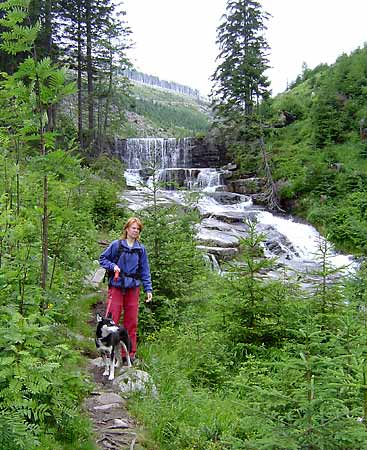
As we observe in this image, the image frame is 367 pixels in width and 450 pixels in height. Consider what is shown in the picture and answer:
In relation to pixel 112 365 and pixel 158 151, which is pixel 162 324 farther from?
pixel 158 151

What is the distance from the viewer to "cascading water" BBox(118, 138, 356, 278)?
15.2 meters

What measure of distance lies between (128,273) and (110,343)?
39.1 inches

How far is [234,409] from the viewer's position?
15.7ft

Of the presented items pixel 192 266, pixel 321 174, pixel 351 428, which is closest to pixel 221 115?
pixel 321 174

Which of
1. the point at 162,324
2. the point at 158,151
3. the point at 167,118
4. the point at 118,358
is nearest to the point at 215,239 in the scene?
the point at 162,324

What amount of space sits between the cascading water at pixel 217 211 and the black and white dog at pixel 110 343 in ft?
9.01

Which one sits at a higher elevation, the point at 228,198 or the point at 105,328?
the point at 228,198

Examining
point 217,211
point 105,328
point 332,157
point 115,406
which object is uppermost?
point 332,157

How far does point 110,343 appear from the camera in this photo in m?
5.12

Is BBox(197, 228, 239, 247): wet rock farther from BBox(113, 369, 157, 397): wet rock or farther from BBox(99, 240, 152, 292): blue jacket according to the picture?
BBox(113, 369, 157, 397): wet rock

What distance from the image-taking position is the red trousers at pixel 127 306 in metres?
5.85

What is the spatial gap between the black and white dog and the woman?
1.40ft

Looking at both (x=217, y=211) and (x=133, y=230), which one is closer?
(x=133, y=230)

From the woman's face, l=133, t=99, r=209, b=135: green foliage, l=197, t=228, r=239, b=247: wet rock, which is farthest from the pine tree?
l=133, t=99, r=209, b=135: green foliage
